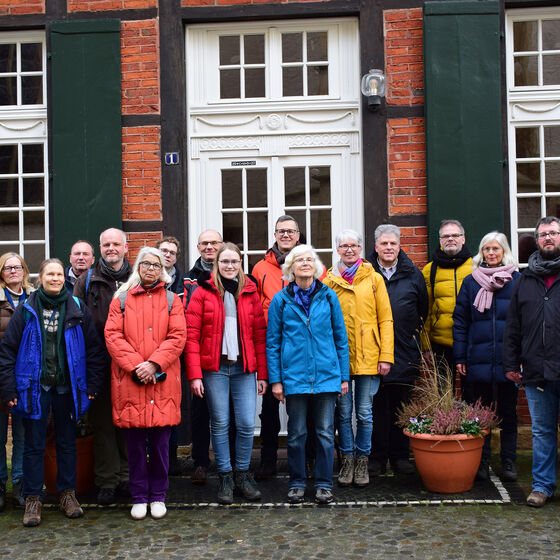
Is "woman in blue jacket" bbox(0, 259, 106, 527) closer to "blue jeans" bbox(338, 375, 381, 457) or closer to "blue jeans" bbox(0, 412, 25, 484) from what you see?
"blue jeans" bbox(0, 412, 25, 484)

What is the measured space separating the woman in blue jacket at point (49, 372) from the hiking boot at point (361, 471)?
189 centimetres

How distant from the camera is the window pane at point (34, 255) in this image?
6.75 meters

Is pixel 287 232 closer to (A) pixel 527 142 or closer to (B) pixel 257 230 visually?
(B) pixel 257 230

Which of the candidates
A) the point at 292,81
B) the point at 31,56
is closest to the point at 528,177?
the point at 292,81

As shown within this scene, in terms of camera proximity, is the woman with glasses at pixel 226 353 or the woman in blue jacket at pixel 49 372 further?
the woman with glasses at pixel 226 353

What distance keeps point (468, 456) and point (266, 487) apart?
1.43m

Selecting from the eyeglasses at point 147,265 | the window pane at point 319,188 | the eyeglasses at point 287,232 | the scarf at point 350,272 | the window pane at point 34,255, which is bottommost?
the scarf at point 350,272

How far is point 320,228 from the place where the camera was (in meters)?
6.59

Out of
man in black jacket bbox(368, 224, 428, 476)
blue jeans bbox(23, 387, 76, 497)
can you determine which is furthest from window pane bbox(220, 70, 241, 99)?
blue jeans bbox(23, 387, 76, 497)

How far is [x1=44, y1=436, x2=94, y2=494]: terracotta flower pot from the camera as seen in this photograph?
4984mm

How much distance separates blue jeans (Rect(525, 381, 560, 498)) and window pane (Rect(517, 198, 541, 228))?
84.2 inches

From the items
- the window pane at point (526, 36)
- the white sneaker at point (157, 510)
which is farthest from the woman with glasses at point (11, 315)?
the window pane at point (526, 36)

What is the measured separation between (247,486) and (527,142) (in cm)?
393

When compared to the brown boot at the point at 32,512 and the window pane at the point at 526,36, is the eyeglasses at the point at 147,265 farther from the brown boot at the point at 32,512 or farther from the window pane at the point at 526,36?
the window pane at the point at 526,36
